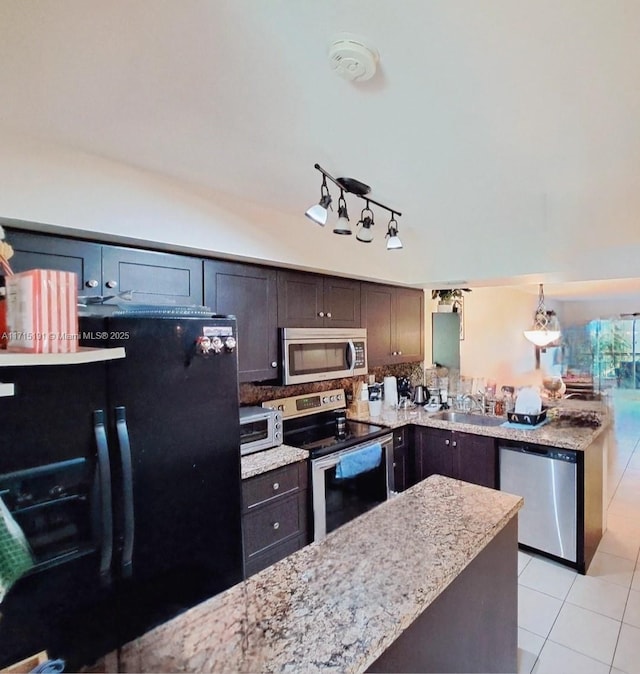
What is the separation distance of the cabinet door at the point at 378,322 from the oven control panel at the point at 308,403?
42 cm

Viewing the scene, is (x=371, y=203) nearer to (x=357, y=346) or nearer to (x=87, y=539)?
(x=357, y=346)

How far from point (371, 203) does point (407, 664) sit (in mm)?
2222

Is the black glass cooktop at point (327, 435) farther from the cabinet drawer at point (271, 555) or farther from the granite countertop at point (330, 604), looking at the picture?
the granite countertop at point (330, 604)

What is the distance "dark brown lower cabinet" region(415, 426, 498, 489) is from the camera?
3.11 meters

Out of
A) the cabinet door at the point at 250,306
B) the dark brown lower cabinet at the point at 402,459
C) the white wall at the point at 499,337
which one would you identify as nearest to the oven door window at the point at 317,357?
the cabinet door at the point at 250,306

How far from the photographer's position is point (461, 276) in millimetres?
3385

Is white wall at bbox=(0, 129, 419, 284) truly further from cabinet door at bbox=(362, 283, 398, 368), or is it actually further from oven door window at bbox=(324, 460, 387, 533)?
oven door window at bbox=(324, 460, 387, 533)

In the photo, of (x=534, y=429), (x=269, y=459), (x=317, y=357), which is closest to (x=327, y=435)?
(x=317, y=357)

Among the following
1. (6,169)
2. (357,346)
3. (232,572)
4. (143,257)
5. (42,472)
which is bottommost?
(232,572)

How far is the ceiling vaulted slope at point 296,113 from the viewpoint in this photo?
1106mm

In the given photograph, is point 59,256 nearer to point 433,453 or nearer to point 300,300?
point 300,300

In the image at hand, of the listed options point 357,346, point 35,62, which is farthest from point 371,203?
point 35,62

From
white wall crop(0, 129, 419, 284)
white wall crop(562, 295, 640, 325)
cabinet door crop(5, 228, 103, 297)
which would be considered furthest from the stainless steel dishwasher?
white wall crop(562, 295, 640, 325)

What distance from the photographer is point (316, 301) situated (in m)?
3.01
